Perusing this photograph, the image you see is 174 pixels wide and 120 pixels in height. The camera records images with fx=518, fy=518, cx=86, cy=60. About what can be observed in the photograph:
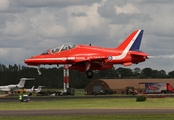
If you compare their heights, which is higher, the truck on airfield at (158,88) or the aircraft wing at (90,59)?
the aircraft wing at (90,59)

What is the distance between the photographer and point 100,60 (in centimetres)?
6138

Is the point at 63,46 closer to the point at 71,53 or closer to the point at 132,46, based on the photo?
the point at 71,53

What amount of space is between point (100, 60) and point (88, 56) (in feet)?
5.07

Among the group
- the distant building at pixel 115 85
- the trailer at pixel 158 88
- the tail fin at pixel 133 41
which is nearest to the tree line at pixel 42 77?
the distant building at pixel 115 85

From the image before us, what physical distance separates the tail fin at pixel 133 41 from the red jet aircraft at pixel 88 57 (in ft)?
0.44

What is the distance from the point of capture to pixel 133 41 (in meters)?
64.3

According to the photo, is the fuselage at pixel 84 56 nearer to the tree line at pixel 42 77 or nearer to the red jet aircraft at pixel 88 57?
the red jet aircraft at pixel 88 57

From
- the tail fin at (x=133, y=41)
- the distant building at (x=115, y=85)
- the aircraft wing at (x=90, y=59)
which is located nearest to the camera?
the aircraft wing at (x=90, y=59)

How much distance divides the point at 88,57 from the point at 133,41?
6.49m

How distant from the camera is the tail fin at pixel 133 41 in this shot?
63719 millimetres

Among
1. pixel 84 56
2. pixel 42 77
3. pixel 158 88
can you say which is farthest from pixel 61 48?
pixel 42 77

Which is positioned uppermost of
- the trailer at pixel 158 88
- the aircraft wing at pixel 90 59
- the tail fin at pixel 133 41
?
the tail fin at pixel 133 41

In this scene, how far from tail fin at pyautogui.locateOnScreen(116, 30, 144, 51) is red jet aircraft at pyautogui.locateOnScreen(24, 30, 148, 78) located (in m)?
0.14

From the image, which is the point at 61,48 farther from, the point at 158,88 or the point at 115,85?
the point at 115,85
